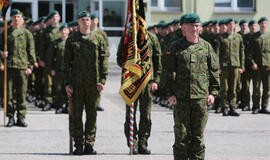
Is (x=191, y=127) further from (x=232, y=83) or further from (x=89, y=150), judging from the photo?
(x=232, y=83)

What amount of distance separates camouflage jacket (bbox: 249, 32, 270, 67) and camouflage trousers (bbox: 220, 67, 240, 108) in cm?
91

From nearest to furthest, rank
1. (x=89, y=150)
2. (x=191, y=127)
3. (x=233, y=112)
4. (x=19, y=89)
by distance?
1. (x=191, y=127)
2. (x=89, y=150)
3. (x=19, y=89)
4. (x=233, y=112)

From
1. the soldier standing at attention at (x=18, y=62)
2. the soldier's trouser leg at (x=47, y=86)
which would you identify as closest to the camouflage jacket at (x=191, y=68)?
the soldier standing at attention at (x=18, y=62)

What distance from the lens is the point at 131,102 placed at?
1301cm

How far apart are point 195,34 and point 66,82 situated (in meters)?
3.14

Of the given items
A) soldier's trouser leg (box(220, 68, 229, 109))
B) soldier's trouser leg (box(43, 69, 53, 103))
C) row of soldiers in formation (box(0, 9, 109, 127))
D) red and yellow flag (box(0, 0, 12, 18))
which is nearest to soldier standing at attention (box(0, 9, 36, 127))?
red and yellow flag (box(0, 0, 12, 18))

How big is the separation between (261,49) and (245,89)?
1737mm

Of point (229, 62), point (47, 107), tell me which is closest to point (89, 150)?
point (229, 62)

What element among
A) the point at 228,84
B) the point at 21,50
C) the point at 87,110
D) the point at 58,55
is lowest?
the point at 228,84

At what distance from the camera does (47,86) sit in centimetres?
2255

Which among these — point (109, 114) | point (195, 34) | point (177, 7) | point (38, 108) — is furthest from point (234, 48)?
point (177, 7)

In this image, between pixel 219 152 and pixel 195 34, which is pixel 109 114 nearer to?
pixel 219 152

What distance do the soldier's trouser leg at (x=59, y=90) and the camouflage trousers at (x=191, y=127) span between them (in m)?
10.4

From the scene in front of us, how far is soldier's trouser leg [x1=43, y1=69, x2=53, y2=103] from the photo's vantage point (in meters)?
22.3
